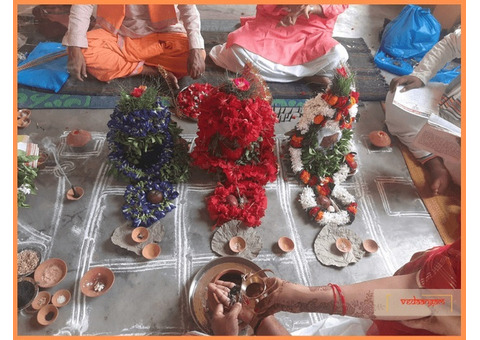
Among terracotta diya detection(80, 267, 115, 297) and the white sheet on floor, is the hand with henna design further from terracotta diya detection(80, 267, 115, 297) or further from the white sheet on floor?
terracotta diya detection(80, 267, 115, 297)


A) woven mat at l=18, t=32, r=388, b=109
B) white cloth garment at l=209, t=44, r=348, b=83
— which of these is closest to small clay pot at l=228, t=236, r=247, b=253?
woven mat at l=18, t=32, r=388, b=109

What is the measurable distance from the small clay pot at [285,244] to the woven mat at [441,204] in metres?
1.23

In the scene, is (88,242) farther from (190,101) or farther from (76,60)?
Answer: (76,60)

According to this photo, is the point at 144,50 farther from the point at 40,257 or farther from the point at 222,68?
the point at 40,257

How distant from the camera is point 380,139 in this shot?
306cm

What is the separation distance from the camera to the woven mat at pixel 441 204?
256cm

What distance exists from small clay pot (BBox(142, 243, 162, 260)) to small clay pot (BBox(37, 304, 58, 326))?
0.61 meters

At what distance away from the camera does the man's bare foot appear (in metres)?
2.75

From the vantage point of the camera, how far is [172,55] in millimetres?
3389

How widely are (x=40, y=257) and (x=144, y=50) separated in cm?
219

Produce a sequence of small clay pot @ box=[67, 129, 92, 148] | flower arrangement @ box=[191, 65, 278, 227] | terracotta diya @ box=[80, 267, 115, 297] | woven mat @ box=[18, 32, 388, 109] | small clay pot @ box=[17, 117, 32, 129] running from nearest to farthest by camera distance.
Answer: terracotta diya @ box=[80, 267, 115, 297]
flower arrangement @ box=[191, 65, 278, 227]
small clay pot @ box=[67, 129, 92, 148]
small clay pot @ box=[17, 117, 32, 129]
woven mat @ box=[18, 32, 388, 109]

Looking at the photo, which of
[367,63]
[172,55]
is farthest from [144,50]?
[367,63]

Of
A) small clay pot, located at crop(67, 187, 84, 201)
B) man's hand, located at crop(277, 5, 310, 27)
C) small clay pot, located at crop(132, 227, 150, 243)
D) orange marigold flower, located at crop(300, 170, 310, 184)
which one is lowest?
small clay pot, located at crop(67, 187, 84, 201)

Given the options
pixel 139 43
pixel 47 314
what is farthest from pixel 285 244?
pixel 139 43
